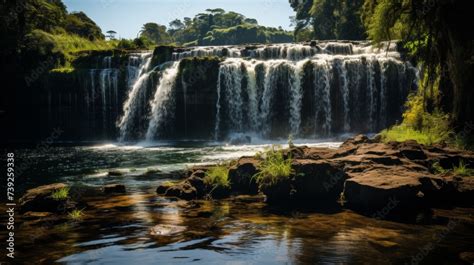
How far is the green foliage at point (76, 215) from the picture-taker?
1026 cm

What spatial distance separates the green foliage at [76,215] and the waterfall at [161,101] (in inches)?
939

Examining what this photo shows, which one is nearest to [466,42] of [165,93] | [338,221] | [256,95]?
[338,221]

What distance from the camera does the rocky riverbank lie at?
9.83 metres

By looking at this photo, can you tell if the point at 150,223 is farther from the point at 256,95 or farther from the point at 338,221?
the point at 256,95

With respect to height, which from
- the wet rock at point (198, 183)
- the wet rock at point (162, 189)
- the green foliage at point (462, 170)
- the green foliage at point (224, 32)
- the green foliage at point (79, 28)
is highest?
the green foliage at point (224, 32)

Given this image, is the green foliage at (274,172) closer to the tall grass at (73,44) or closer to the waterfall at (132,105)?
the waterfall at (132,105)

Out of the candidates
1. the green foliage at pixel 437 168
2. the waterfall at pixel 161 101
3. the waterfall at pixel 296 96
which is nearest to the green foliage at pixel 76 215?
the green foliage at pixel 437 168

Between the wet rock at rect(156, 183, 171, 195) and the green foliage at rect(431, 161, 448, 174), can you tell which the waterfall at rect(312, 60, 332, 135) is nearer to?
the green foliage at rect(431, 161, 448, 174)

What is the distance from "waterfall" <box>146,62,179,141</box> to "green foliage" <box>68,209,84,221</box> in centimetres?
2384

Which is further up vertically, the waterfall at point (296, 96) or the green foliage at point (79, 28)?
the green foliage at point (79, 28)

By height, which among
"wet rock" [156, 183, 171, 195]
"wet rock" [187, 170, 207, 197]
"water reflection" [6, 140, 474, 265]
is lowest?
"water reflection" [6, 140, 474, 265]

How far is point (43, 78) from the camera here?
3725 centimetres

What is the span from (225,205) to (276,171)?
4.84ft

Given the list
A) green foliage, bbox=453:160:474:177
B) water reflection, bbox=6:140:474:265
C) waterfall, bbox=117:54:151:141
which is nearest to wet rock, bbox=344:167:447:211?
water reflection, bbox=6:140:474:265
